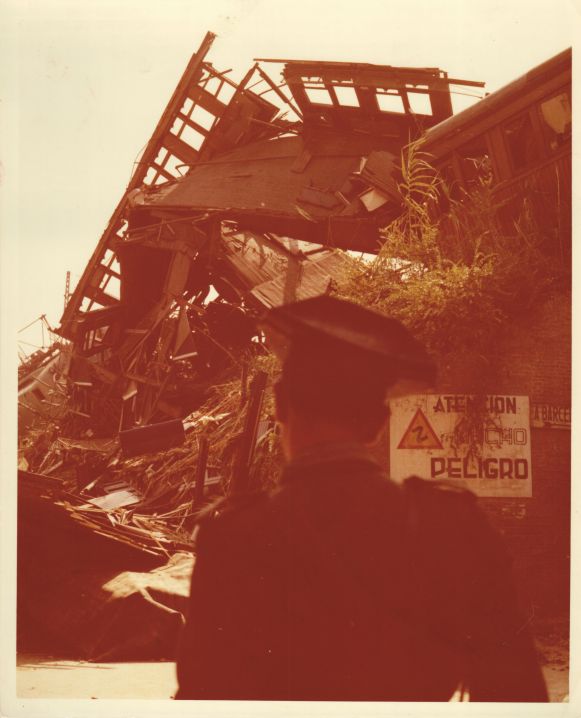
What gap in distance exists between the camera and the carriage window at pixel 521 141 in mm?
7992

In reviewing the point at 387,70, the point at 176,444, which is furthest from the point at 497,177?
the point at 176,444

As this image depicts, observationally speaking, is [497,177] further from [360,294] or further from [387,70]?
[360,294]

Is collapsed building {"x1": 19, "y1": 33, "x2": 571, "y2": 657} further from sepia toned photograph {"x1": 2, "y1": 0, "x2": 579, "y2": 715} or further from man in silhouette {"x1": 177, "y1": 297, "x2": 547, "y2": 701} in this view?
man in silhouette {"x1": 177, "y1": 297, "x2": 547, "y2": 701}

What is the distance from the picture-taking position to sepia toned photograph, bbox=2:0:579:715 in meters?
2.20

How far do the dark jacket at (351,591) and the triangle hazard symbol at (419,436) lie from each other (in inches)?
152

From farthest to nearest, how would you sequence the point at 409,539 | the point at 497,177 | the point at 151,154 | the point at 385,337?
1. the point at 151,154
2. the point at 497,177
3. the point at 385,337
4. the point at 409,539

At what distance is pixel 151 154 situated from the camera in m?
9.91

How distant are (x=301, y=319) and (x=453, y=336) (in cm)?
441

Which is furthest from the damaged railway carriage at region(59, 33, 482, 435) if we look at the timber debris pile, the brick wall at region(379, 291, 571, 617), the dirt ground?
the dirt ground

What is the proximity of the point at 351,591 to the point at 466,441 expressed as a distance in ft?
13.2

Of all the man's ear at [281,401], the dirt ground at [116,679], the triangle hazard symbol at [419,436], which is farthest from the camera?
the triangle hazard symbol at [419,436]

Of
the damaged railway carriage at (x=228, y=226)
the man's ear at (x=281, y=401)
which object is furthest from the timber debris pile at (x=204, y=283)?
the man's ear at (x=281, y=401)

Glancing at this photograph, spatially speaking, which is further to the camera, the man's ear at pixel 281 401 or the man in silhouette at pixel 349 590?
the man's ear at pixel 281 401

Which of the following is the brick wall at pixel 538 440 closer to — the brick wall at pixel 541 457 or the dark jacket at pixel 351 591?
the brick wall at pixel 541 457
